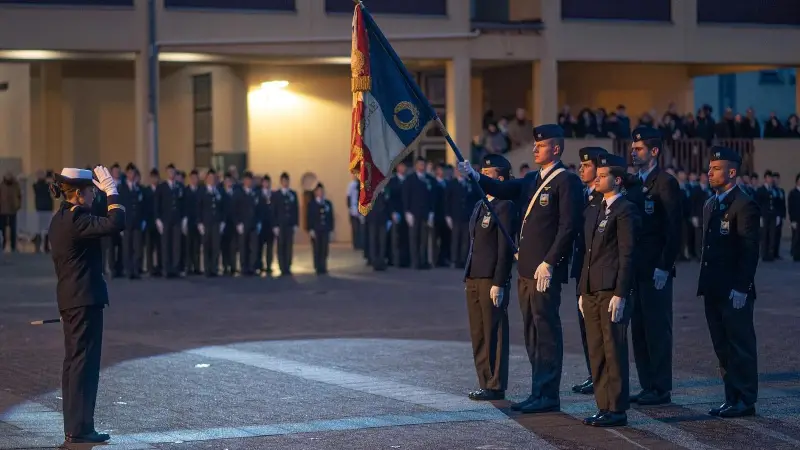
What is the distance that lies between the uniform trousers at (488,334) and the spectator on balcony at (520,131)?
909 inches

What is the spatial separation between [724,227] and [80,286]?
4.81 meters

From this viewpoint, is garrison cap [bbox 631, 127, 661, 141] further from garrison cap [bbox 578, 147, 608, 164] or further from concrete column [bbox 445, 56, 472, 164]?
concrete column [bbox 445, 56, 472, 164]

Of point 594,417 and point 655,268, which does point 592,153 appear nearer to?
point 655,268

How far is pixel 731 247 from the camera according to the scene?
10430 millimetres

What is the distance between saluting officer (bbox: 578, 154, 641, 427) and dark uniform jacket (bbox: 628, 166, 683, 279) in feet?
2.92

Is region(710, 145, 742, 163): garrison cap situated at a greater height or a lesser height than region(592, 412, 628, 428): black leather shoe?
greater

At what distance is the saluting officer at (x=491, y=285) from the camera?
1091 cm

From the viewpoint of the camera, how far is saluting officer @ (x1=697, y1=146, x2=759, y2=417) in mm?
10172

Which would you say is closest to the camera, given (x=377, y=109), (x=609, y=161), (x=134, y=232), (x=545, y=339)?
(x=609, y=161)

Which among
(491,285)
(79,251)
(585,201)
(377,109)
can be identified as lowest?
(491,285)

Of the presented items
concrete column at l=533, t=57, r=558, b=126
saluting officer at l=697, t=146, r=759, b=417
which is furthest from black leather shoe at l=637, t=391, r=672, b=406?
concrete column at l=533, t=57, r=558, b=126

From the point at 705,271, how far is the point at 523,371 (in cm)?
250

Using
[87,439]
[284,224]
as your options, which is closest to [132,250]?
[284,224]

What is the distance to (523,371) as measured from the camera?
1245cm
